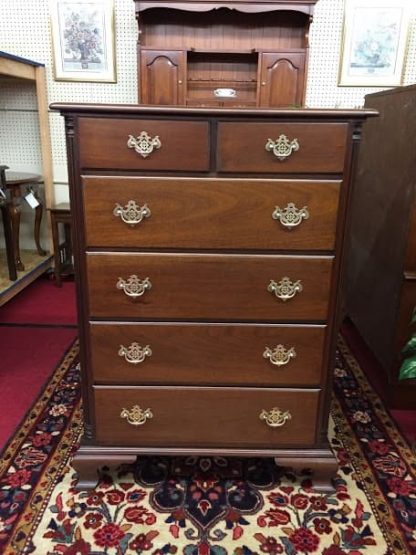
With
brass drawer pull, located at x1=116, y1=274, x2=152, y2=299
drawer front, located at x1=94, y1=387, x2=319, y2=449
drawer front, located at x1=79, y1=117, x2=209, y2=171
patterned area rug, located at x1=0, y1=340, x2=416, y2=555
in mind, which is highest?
drawer front, located at x1=79, y1=117, x2=209, y2=171

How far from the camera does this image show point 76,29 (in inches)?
A: 137

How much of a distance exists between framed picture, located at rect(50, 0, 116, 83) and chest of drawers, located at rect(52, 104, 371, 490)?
256cm

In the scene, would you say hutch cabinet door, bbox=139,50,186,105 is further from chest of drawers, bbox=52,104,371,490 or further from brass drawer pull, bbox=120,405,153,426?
brass drawer pull, bbox=120,405,153,426

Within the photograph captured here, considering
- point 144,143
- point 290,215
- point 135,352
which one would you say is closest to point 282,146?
point 290,215

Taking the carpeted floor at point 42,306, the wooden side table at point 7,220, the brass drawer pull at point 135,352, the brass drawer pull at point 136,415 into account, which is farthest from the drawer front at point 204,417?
the wooden side table at point 7,220

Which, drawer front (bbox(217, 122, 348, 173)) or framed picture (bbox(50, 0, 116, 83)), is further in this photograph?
framed picture (bbox(50, 0, 116, 83))

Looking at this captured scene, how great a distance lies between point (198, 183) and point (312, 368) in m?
0.73

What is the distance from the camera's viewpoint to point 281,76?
3332mm

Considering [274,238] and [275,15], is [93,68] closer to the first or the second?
[275,15]

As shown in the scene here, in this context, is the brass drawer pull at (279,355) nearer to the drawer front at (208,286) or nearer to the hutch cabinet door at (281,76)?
the drawer front at (208,286)

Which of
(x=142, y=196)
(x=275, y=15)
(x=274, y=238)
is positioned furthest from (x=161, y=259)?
(x=275, y=15)

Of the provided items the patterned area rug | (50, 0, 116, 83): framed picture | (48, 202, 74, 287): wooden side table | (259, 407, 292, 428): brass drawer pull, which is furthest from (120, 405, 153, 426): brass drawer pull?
(50, 0, 116, 83): framed picture

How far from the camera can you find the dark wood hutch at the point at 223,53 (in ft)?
10.7

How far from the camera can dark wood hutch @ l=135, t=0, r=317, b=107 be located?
3268 millimetres
